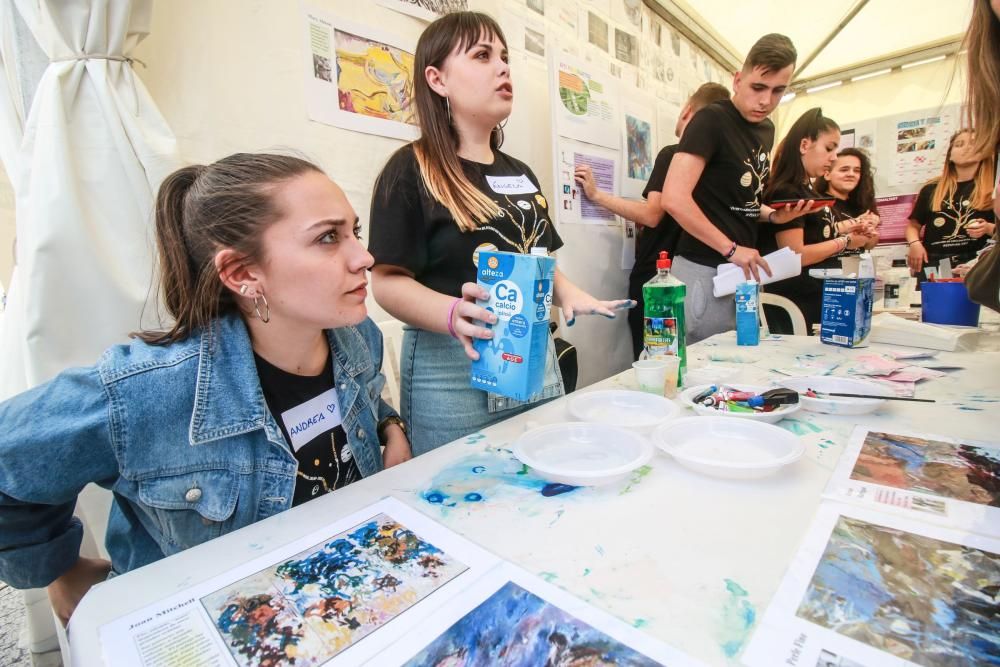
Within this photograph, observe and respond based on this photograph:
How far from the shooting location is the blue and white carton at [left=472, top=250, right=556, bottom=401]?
66cm

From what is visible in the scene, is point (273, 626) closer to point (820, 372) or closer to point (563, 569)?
point (563, 569)

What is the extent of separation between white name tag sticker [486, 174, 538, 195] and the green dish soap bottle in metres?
0.36

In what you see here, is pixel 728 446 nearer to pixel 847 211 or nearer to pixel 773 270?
pixel 773 270

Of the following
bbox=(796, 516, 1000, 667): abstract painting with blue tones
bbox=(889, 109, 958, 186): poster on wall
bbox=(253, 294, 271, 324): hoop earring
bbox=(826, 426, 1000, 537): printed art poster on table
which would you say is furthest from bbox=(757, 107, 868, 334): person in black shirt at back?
bbox=(889, 109, 958, 186): poster on wall

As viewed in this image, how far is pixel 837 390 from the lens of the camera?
893mm

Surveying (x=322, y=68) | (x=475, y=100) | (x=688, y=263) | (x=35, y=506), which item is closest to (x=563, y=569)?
(x=35, y=506)

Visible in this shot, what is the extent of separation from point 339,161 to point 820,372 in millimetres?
1460

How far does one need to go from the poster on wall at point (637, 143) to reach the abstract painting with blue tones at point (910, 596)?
2071 mm

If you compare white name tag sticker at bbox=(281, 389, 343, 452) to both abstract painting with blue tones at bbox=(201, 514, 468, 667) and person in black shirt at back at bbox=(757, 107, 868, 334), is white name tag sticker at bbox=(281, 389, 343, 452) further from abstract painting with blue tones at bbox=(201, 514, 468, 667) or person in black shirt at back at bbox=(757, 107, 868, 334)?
person in black shirt at back at bbox=(757, 107, 868, 334)

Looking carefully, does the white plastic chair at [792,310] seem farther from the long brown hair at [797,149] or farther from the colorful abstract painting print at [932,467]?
the colorful abstract painting print at [932,467]

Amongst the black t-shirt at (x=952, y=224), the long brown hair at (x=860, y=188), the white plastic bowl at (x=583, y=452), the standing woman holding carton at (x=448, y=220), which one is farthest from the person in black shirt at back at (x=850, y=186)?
the white plastic bowl at (x=583, y=452)

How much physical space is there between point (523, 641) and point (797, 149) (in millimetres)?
2439

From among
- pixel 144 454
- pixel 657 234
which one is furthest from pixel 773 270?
pixel 144 454

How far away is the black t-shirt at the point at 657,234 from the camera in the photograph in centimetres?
195
